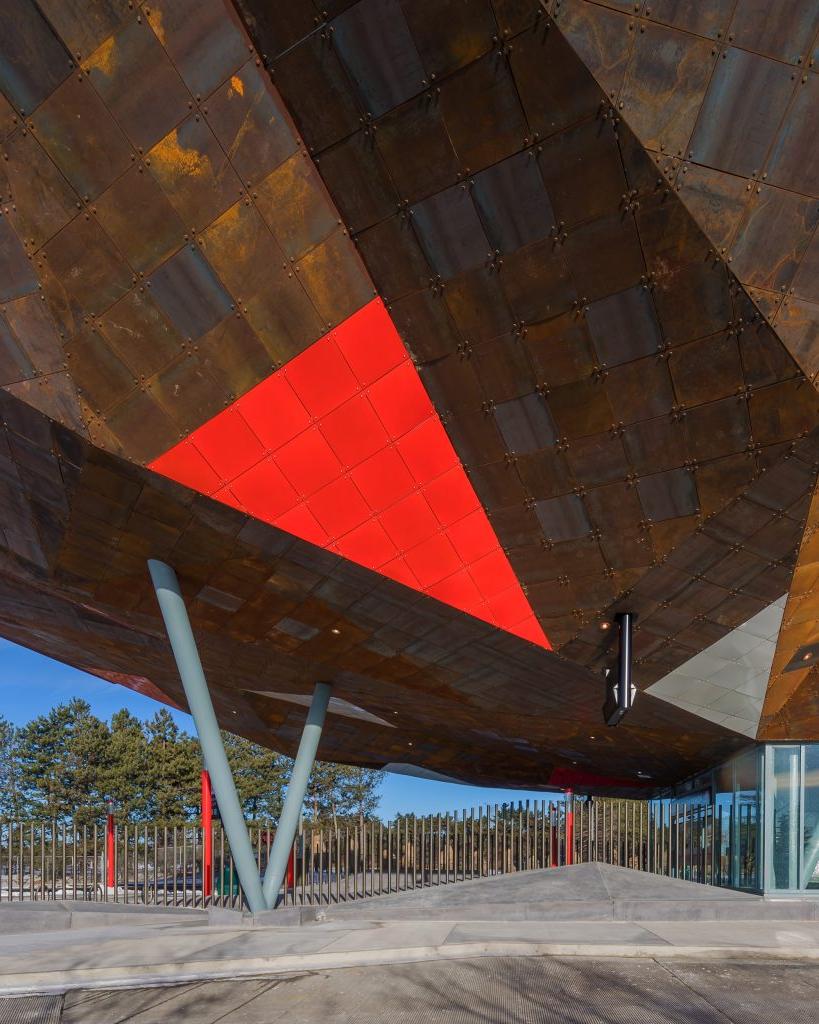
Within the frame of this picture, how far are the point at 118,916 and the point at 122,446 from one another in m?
13.2

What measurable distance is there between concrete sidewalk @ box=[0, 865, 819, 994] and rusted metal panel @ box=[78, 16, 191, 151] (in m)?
10.8

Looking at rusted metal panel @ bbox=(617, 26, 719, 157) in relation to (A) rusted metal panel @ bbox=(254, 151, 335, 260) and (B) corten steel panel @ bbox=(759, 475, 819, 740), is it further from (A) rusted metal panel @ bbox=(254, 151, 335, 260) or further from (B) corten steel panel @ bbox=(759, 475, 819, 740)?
(B) corten steel panel @ bbox=(759, 475, 819, 740)

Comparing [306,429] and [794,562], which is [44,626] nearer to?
[306,429]

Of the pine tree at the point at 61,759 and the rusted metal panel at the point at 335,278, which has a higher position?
the rusted metal panel at the point at 335,278

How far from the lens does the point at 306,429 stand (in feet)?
37.9

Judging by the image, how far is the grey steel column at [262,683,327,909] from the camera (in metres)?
15.9

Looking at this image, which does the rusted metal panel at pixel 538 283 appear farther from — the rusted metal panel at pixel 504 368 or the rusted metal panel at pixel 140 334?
the rusted metal panel at pixel 140 334

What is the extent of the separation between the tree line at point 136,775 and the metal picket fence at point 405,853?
3725 cm

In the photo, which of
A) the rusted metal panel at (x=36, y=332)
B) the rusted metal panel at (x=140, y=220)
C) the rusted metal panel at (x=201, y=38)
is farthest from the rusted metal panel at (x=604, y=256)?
the rusted metal panel at (x=36, y=332)

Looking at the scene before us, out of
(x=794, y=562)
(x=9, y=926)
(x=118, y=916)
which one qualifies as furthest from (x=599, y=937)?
(x=9, y=926)

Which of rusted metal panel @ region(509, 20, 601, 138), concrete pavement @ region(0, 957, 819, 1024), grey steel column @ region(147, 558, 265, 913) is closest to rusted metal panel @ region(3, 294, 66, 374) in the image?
grey steel column @ region(147, 558, 265, 913)

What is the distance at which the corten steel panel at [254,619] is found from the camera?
12.3 meters

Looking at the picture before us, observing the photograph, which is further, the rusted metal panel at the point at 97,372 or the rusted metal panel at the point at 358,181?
the rusted metal panel at the point at 97,372

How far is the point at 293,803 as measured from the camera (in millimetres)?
17109
